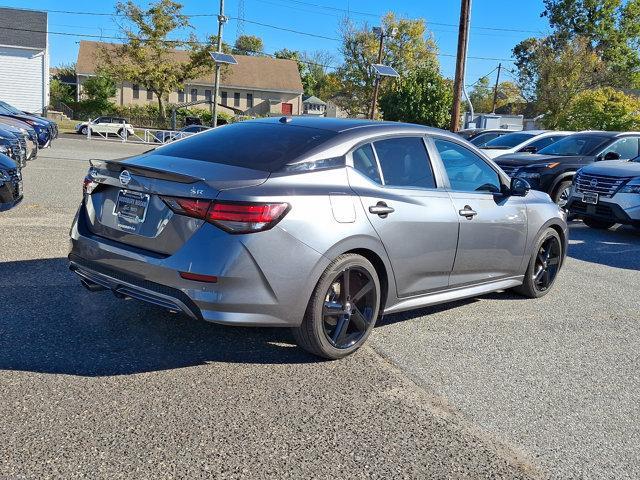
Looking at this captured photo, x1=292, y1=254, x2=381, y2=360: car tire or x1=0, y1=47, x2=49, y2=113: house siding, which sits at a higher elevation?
x1=0, y1=47, x2=49, y2=113: house siding

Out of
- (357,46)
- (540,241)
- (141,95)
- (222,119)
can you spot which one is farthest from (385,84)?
(540,241)

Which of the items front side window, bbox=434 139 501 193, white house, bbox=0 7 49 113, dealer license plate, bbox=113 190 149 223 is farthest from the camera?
white house, bbox=0 7 49 113

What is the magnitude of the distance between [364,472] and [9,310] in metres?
3.16

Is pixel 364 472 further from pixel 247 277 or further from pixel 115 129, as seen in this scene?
pixel 115 129

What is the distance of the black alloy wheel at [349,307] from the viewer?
4.34 meters

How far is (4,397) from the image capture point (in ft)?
11.5

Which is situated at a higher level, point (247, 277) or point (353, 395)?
point (247, 277)

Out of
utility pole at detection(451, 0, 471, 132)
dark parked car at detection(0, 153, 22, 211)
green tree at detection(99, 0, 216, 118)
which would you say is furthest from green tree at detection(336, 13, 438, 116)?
dark parked car at detection(0, 153, 22, 211)

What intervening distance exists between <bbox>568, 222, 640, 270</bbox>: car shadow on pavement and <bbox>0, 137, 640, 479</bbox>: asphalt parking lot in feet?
10.5

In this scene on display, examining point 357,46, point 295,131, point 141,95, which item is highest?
point 357,46

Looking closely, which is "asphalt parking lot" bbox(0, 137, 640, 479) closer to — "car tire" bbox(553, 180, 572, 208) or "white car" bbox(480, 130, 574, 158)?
"car tire" bbox(553, 180, 572, 208)

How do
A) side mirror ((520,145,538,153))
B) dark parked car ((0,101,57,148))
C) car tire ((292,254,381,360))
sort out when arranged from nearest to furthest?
1. car tire ((292,254,381,360))
2. side mirror ((520,145,538,153))
3. dark parked car ((0,101,57,148))

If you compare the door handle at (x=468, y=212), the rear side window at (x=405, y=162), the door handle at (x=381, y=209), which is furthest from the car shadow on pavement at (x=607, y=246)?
the door handle at (x=381, y=209)

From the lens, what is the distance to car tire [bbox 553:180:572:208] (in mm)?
12188
